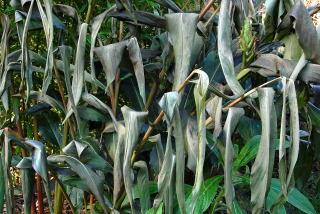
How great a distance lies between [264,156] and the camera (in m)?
0.80

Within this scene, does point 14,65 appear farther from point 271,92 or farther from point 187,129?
point 271,92

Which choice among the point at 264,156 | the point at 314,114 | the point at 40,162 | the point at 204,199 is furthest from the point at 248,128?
the point at 40,162

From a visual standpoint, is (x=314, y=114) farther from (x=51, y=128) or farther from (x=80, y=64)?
(x=51, y=128)

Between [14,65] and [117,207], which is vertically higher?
[14,65]

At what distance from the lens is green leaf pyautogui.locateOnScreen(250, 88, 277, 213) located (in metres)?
0.79

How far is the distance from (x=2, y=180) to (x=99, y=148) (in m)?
0.23

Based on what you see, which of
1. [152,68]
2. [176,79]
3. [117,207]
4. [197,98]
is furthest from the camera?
[152,68]

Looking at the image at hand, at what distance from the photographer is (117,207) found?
104 cm

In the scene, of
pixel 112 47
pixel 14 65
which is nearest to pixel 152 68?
pixel 112 47

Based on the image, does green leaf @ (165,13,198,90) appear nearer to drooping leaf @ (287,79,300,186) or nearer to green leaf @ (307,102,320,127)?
drooping leaf @ (287,79,300,186)

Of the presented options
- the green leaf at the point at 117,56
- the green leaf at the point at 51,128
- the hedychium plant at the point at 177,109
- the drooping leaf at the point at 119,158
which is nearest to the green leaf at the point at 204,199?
the hedychium plant at the point at 177,109

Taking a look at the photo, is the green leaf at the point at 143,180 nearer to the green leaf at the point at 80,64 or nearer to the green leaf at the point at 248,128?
the green leaf at the point at 80,64

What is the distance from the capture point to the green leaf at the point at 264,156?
791 mm

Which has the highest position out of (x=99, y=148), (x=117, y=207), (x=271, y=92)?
(x=271, y=92)
